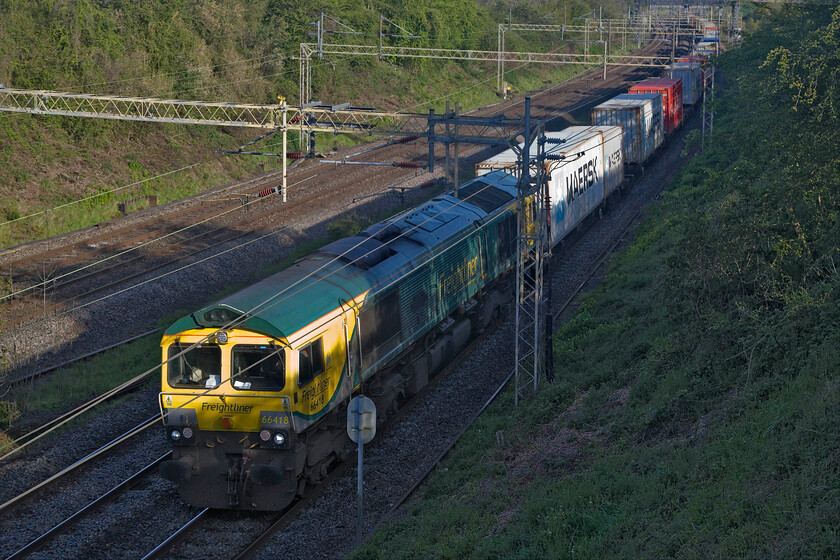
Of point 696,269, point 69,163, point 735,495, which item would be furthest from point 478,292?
point 69,163

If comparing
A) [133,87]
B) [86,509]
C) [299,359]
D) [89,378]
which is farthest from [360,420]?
[133,87]

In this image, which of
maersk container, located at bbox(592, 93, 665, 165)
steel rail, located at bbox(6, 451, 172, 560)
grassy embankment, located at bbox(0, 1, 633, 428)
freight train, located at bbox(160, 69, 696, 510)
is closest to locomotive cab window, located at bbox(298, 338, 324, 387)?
freight train, located at bbox(160, 69, 696, 510)

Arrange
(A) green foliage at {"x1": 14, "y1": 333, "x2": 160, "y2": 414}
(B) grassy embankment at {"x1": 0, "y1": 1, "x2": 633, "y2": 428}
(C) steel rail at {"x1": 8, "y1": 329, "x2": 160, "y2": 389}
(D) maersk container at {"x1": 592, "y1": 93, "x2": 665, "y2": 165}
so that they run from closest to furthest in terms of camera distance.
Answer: (A) green foliage at {"x1": 14, "y1": 333, "x2": 160, "y2": 414}
(C) steel rail at {"x1": 8, "y1": 329, "x2": 160, "y2": 389}
(B) grassy embankment at {"x1": 0, "y1": 1, "x2": 633, "y2": 428}
(D) maersk container at {"x1": 592, "y1": 93, "x2": 665, "y2": 165}

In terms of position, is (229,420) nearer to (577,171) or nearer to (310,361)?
(310,361)

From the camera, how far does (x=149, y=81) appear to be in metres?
46.2

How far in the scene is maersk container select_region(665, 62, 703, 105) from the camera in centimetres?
6056

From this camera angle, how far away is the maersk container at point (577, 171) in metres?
27.0

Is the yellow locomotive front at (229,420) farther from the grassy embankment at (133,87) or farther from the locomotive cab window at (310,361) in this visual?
the grassy embankment at (133,87)

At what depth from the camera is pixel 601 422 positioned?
46.6 ft

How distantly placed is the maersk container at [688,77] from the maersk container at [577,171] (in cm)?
2721

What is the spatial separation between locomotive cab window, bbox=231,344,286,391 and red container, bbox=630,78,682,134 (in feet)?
133

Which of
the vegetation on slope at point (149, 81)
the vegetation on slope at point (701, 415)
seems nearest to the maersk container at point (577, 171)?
the vegetation on slope at point (701, 415)

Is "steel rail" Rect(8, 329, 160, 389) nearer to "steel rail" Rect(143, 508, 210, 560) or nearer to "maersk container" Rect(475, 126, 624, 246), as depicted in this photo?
"steel rail" Rect(143, 508, 210, 560)

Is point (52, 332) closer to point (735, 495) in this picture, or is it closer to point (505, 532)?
point (505, 532)
